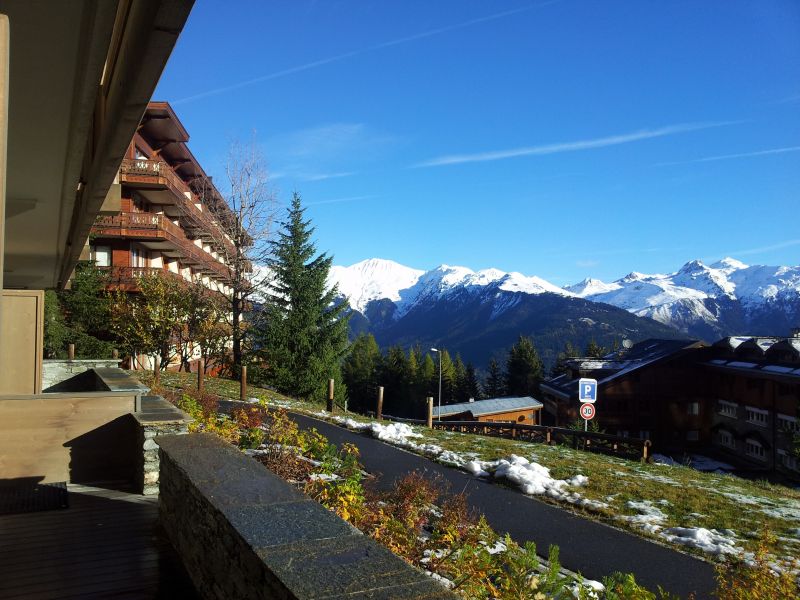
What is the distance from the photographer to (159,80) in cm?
357

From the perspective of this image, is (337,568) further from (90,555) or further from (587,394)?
(587,394)

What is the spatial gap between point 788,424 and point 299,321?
3024cm

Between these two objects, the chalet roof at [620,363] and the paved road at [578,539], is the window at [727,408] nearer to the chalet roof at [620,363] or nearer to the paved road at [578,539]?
the chalet roof at [620,363]

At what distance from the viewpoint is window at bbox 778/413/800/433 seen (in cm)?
3256

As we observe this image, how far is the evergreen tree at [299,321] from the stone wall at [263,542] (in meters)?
29.2

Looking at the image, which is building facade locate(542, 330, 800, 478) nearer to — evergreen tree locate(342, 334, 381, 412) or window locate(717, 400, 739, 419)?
window locate(717, 400, 739, 419)

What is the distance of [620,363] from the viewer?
159 ft

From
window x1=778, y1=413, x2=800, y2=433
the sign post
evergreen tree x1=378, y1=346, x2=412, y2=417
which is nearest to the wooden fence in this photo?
the sign post

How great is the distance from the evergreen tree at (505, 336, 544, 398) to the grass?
199 feet

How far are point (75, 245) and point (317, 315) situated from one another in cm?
2668

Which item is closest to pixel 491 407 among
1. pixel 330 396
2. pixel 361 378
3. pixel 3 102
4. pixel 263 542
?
pixel 361 378

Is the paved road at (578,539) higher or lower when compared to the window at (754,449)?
higher

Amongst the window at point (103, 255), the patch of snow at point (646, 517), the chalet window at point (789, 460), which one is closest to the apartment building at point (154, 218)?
the window at point (103, 255)

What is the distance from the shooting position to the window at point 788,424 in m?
32.6
